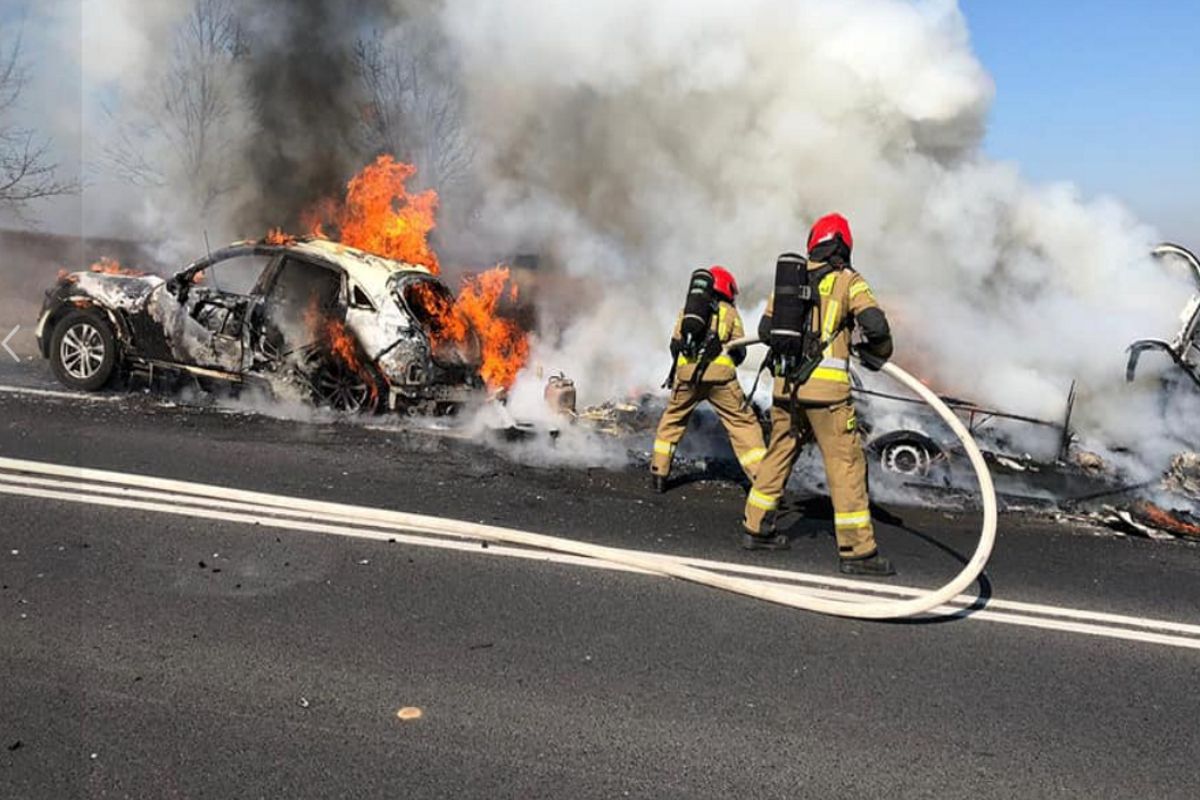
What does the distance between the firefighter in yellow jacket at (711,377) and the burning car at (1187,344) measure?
3.49 m

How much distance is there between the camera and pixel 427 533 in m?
4.98

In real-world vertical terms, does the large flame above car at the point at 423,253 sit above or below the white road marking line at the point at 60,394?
above

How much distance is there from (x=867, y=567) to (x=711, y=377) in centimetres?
208

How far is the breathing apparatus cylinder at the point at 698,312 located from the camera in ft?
20.5

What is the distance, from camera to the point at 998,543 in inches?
225

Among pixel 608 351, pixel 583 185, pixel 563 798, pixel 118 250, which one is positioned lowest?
pixel 563 798

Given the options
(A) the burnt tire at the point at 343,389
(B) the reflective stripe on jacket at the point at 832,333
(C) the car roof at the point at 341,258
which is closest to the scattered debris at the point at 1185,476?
(B) the reflective stripe on jacket at the point at 832,333

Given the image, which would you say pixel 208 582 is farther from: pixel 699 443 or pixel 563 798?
pixel 699 443

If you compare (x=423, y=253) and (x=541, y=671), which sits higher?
(x=423, y=253)

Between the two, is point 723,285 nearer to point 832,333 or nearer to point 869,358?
point 832,333

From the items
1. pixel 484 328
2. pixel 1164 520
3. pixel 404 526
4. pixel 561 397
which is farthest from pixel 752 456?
pixel 484 328

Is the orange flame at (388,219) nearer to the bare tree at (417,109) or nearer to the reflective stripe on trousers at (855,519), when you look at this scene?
the bare tree at (417,109)

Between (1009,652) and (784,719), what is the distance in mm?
1341

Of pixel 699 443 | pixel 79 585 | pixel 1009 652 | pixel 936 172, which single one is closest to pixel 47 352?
pixel 79 585
